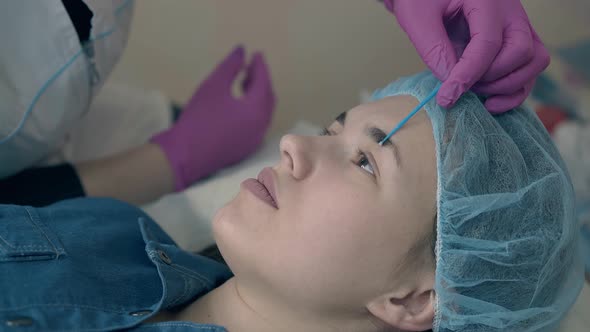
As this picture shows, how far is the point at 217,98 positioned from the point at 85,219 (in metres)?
0.56

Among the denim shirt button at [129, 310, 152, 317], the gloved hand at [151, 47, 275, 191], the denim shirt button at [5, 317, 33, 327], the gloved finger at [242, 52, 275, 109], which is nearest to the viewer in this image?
the denim shirt button at [5, 317, 33, 327]

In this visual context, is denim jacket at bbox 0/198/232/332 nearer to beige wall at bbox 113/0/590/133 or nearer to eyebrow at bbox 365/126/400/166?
eyebrow at bbox 365/126/400/166

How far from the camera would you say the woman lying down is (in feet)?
2.63

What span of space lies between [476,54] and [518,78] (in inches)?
4.0

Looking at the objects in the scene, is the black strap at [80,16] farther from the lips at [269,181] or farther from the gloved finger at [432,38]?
the gloved finger at [432,38]

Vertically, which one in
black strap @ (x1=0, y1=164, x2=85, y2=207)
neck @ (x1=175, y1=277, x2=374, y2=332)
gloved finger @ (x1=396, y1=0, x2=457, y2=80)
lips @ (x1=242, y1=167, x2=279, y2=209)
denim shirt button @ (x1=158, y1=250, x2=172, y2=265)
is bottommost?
neck @ (x1=175, y1=277, x2=374, y2=332)

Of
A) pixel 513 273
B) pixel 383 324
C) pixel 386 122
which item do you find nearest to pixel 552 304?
pixel 513 273

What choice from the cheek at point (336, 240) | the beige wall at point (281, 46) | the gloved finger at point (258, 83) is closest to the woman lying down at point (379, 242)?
the cheek at point (336, 240)

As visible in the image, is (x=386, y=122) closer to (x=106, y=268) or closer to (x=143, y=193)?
(x=106, y=268)

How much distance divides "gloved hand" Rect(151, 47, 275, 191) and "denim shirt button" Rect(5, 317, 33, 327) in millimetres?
606

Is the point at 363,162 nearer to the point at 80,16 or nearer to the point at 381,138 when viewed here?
the point at 381,138

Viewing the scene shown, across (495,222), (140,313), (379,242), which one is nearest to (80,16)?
(140,313)

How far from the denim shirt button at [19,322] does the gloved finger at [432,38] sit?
655 mm

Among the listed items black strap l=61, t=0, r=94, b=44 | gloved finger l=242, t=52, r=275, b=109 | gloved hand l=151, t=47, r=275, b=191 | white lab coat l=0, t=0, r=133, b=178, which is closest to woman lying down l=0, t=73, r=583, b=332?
white lab coat l=0, t=0, r=133, b=178
